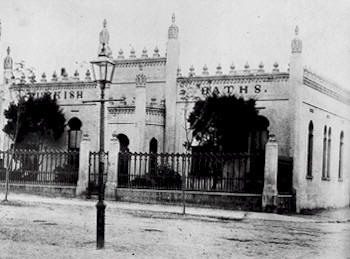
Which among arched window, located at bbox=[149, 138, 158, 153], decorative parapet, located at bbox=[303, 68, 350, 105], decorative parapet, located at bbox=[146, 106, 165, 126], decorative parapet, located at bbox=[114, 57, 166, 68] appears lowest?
arched window, located at bbox=[149, 138, 158, 153]

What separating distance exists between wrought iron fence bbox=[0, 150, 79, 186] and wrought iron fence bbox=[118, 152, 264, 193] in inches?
84.2

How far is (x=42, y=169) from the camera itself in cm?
2364

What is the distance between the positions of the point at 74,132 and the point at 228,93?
8.94 meters

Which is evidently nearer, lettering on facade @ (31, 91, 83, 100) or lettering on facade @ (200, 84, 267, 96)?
lettering on facade @ (200, 84, 267, 96)

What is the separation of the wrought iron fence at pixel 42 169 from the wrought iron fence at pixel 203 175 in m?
2.14

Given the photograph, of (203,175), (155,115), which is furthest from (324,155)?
(203,175)

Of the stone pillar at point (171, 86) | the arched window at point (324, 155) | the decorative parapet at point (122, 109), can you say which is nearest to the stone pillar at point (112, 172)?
the decorative parapet at point (122, 109)

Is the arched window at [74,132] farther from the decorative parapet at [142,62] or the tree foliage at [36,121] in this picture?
the decorative parapet at [142,62]

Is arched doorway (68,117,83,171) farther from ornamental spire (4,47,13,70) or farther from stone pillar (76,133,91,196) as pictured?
stone pillar (76,133,91,196)

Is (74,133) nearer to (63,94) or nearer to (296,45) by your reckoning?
(63,94)

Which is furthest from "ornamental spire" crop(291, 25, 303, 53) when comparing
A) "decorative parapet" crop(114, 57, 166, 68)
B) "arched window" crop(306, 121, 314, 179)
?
"decorative parapet" crop(114, 57, 166, 68)

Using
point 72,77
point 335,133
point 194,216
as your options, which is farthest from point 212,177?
point 72,77

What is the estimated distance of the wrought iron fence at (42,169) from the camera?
74.6 ft

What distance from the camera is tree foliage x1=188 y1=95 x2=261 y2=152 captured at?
2431 cm
